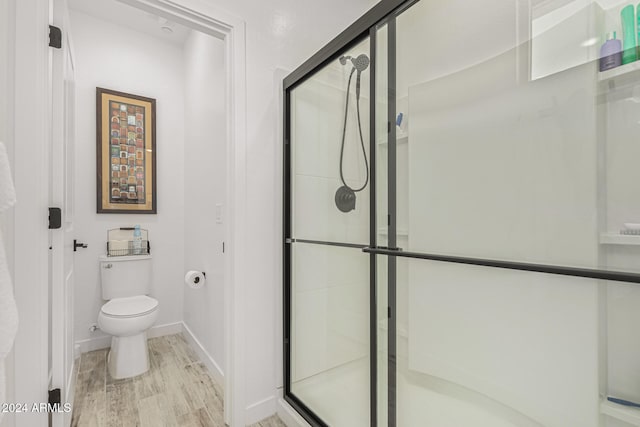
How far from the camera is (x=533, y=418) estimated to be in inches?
33.4

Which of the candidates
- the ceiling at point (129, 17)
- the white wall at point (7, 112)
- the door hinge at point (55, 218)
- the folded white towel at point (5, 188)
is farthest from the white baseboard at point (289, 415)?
the ceiling at point (129, 17)

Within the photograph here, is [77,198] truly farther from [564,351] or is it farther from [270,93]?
[564,351]

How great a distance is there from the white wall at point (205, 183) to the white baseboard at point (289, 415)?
0.51 m

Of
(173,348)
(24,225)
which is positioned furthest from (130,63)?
(173,348)

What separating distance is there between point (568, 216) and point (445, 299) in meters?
0.43

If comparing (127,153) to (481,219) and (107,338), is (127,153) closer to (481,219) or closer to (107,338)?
(107,338)

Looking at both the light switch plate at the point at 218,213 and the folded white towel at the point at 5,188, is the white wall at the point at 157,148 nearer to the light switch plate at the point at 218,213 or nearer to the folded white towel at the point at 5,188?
the light switch plate at the point at 218,213

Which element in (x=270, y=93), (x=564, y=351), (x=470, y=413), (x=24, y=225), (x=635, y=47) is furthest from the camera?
(x=270, y=93)

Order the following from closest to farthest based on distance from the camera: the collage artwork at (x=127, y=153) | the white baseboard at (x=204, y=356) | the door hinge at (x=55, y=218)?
the door hinge at (x=55, y=218) → the white baseboard at (x=204, y=356) → the collage artwork at (x=127, y=153)

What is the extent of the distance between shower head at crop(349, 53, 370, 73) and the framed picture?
Answer: 224cm

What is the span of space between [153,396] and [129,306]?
0.71m

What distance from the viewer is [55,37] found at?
126 cm

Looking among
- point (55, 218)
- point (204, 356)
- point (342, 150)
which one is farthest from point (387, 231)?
point (204, 356)

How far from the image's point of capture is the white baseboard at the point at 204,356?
207 centimetres
